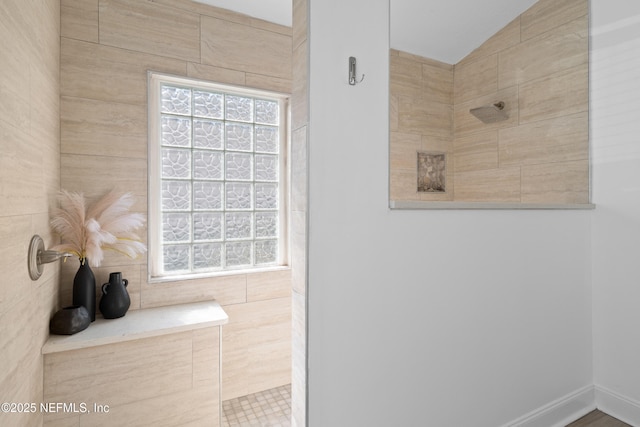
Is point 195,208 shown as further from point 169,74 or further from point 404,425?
point 404,425

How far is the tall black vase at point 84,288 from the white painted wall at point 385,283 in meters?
1.24

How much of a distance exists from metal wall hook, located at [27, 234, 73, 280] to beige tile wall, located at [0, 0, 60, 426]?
35 millimetres

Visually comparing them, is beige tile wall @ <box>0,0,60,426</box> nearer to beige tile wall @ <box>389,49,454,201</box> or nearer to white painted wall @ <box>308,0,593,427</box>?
white painted wall @ <box>308,0,593,427</box>

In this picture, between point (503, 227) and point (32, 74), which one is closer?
point (32, 74)

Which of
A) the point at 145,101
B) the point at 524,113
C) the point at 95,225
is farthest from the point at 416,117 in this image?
the point at 95,225

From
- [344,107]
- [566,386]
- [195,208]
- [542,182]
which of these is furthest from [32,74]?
[566,386]

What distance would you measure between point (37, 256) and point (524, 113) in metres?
2.48

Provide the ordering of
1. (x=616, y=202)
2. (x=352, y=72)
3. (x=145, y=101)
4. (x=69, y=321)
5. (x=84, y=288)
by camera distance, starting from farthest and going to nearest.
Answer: (x=145, y=101) → (x=616, y=202) → (x=84, y=288) → (x=69, y=321) → (x=352, y=72)

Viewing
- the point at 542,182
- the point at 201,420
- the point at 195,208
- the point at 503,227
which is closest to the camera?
the point at 503,227

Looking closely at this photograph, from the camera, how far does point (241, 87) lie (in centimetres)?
215

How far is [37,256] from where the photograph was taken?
1.33m

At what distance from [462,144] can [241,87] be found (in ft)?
4.55

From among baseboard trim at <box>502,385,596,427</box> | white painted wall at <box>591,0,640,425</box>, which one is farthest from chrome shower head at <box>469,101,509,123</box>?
baseboard trim at <box>502,385,596,427</box>

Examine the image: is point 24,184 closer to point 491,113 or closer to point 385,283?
point 385,283
